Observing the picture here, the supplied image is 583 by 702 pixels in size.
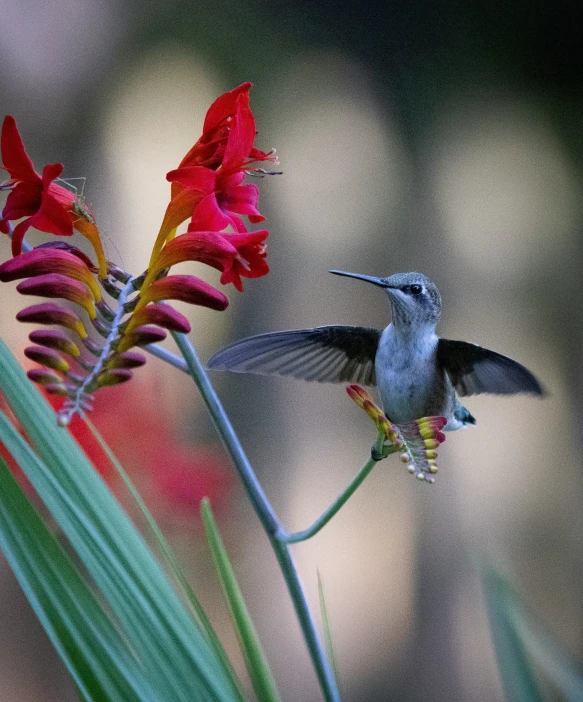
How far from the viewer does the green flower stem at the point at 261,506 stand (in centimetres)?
42

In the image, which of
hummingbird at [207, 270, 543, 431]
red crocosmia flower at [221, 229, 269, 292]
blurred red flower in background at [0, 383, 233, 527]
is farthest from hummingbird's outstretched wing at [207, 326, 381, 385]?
blurred red flower in background at [0, 383, 233, 527]

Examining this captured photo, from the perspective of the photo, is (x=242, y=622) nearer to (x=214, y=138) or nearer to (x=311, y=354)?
(x=311, y=354)

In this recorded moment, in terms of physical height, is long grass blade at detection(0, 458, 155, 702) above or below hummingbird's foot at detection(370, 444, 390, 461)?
below

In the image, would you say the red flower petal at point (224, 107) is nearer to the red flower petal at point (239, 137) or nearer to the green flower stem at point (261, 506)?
the red flower petal at point (239, 137)

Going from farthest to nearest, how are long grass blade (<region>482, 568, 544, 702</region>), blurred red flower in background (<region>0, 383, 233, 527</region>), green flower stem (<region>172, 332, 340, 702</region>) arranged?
blurred red flower in background (<region>0, 383, 233, 527</region>) → long grass blade (<region>482, 568, 544, 702</region>) → green flower stem (<region>172, 332, 340, 702</region>)

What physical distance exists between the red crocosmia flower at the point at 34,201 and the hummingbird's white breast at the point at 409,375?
239 millimetres

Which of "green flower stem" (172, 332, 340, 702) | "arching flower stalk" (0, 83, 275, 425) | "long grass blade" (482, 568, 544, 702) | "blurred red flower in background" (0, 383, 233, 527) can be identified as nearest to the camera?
"arching flower stalk" (0, 83, 275, 425)

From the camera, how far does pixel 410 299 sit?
1.65 ft

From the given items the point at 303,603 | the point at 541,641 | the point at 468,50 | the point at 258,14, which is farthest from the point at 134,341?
the point at 468,50

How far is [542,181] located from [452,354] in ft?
2.20

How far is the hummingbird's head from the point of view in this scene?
1.63ft

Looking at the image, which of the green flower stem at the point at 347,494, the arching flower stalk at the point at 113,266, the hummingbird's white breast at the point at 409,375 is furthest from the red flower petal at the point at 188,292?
the hummingbird's white breast at the point at 409,375

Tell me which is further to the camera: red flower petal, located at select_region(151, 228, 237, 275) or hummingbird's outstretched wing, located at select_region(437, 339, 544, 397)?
hummingbird's outstretched wing, located at select_region(437, 339, 544, 397)

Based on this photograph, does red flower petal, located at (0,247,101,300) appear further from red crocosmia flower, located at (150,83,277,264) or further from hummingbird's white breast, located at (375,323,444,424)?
hummingbird's white breast, located at (375,323,444,424)
